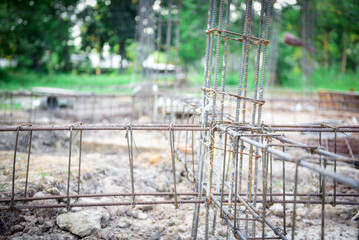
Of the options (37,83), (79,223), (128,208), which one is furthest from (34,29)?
(79,223)

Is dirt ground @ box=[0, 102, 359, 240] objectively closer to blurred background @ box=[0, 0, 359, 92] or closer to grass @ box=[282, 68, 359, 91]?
blurred background @ box=[0, 0, 359, 92]

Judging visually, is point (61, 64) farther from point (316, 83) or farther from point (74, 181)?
point (74, 181)

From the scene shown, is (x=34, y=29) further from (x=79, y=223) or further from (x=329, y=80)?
(x=329, y=80)

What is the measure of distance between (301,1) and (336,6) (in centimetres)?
611

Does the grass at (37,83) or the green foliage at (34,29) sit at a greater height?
the green foliage at (34,29)

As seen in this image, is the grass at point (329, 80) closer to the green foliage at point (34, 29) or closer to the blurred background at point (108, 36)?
the blurred background at point (108, 36)

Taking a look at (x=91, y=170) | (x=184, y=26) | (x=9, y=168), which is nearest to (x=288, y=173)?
(x=91, y=170)

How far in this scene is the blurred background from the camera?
22750 mm

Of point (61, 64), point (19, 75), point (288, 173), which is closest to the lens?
point (288, 173)

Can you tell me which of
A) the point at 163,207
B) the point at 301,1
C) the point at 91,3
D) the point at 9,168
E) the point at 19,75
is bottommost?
the point at 163,207

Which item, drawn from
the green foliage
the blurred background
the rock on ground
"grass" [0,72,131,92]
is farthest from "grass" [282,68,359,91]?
the rock on ground

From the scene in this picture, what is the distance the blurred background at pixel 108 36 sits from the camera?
22.8m

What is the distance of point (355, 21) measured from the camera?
73.0ft

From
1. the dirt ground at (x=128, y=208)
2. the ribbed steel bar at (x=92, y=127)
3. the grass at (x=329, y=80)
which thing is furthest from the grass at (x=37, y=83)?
the ribbed steel bar at (x=92, y=127)
